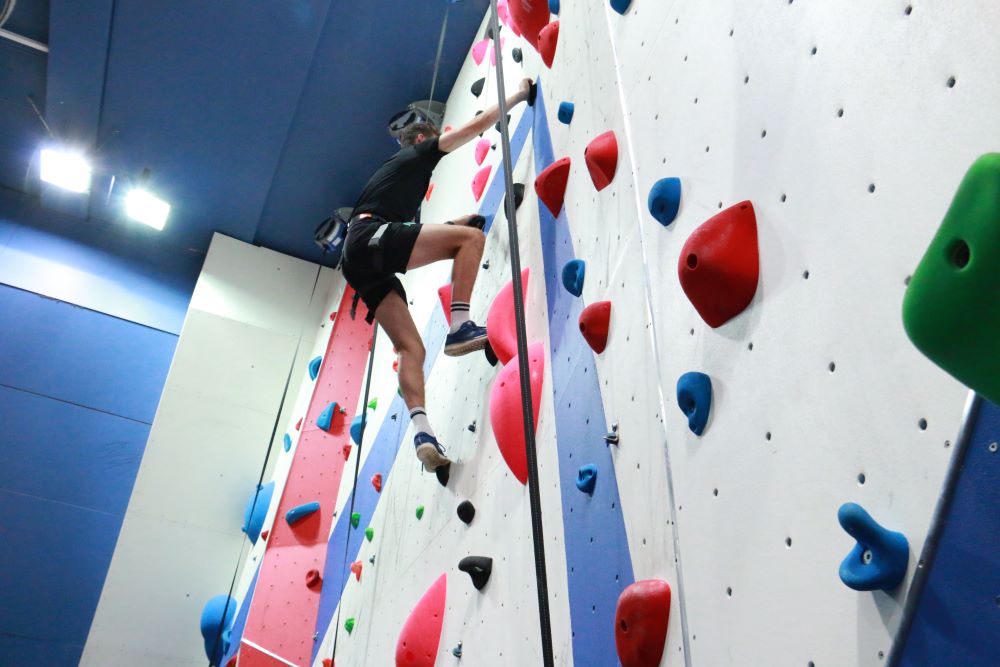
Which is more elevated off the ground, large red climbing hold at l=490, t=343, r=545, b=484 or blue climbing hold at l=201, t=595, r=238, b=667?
large red climbing hold at l=490, t=343, r=545, b=484

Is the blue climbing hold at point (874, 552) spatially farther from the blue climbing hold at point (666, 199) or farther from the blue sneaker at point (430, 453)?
the blue sneaker at point (430, 453)

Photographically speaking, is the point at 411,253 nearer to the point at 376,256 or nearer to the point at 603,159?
the point at 376,256

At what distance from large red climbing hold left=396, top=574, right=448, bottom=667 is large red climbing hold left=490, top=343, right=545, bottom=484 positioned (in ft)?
1.45

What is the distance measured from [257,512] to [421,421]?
2471mm

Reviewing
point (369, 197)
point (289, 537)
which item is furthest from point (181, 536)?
point (369, 197)

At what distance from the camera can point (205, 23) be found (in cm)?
421

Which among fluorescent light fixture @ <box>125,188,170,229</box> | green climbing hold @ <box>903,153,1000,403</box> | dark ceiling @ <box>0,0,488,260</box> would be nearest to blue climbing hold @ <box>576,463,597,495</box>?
green climbing hold @ <box>903,153,1000,403</box>

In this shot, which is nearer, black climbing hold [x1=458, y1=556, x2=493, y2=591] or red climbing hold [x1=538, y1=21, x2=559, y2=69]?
black climbing hold [x1=458, y1=556, x2=493, y2=591]

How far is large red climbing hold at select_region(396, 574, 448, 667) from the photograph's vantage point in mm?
2014

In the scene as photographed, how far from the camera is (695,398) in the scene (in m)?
1.15

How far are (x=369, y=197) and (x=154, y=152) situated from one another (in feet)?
9.90

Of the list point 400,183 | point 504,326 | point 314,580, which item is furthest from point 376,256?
point 314,580

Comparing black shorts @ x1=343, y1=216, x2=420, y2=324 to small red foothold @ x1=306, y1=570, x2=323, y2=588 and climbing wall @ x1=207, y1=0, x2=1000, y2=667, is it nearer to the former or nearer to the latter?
climbing wall @ x1=207, y1=0, x2=1000, y2=667

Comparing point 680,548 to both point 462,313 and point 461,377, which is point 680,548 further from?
point 461,377
